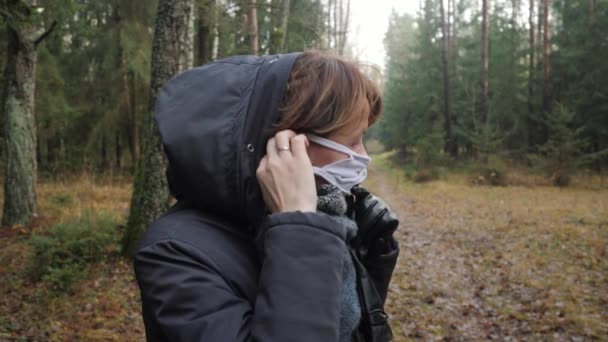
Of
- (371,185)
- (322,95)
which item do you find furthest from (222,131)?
(371,185)

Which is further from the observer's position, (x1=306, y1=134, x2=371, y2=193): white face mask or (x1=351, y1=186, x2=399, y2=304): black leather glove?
(x1=351, y1=186, x2=399, y2=304): black leather glove

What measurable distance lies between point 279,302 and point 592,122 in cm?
2355

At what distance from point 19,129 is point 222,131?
8.81 metres

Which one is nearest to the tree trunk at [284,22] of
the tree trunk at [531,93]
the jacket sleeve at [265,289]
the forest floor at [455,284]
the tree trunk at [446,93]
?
the forest floor at [455,284]

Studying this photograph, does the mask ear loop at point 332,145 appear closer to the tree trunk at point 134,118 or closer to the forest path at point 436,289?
the forest path at point 436,289

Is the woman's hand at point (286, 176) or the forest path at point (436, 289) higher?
the woman's hand at point (286, 176)

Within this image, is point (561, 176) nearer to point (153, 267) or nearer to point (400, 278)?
point (400, 278)

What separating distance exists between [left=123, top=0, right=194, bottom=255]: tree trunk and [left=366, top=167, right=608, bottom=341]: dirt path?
348 cm

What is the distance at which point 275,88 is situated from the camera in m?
1.41

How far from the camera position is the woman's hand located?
1335 mm

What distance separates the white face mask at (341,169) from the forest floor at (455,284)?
160 inches

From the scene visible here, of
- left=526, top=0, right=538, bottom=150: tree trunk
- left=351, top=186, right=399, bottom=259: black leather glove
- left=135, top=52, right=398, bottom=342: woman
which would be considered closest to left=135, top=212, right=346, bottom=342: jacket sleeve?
left=135, top=52, right=398, bottom=342: woman

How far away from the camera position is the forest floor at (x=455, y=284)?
5.12 m

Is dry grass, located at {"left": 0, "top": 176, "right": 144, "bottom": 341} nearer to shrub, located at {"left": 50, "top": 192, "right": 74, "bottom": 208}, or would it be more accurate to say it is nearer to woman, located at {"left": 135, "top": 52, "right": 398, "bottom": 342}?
shrub, located at {"left": 50, "top": 192, "right": 74, "bottom": 208}
